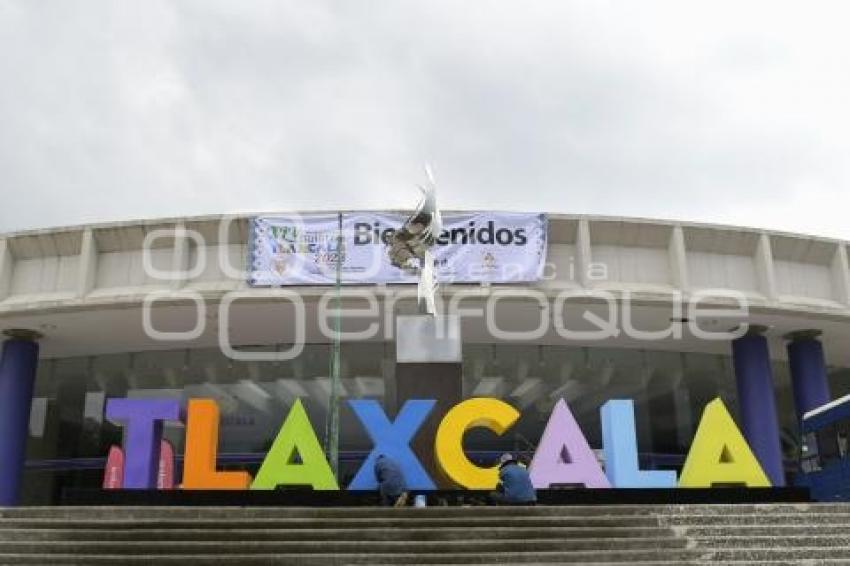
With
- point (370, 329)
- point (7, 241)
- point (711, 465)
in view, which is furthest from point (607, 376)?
point (7, 241)

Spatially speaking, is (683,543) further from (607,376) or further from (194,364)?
(194,364)

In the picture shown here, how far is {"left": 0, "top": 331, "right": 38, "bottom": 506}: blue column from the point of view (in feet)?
74.6

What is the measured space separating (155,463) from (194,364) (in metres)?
6.53

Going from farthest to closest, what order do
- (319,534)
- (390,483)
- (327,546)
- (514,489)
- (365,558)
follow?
(390,483)
(514,489)
(319,534)
(327,546)
(365,558)

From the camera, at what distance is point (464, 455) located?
15.6 metres

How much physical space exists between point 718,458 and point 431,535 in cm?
781

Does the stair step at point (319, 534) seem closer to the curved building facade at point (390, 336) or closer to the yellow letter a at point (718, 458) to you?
the yellow letter a at point (718, 458)

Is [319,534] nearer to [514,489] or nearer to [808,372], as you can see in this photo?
[514,489]

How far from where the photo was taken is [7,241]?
864 inches

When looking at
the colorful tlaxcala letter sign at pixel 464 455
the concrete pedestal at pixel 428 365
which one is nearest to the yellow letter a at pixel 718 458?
the colorful tlaxcala letter sign at pixel 464 455

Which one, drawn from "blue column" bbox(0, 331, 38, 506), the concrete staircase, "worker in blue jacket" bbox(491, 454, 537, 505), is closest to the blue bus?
the concrete staircase

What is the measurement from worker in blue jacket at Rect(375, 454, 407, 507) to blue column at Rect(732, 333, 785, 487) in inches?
505

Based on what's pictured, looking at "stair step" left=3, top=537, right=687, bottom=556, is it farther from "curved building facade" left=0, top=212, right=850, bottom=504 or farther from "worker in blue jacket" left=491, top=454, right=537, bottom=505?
"curved building facade" left=0, top=212, right=850, bottom=504

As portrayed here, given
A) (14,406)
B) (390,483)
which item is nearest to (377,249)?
(390,483)
